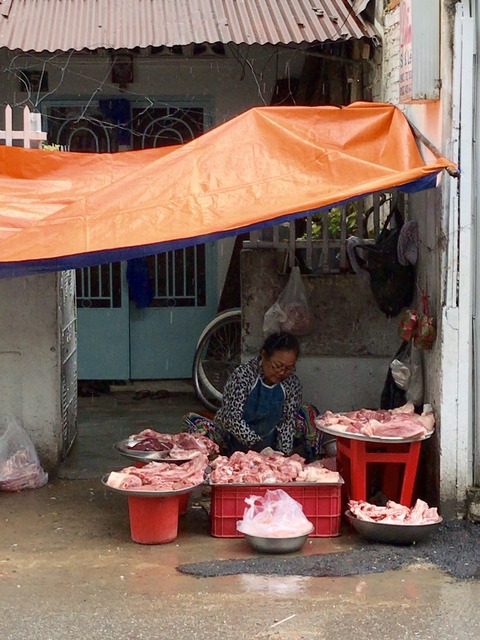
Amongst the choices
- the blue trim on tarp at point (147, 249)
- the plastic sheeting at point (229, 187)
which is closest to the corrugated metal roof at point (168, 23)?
the plastic sheeting at point (229, 187)

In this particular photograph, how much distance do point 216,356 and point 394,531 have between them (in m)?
4.42

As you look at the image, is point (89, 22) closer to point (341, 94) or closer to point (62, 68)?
point (62, 68)

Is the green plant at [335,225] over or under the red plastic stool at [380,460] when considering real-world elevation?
over

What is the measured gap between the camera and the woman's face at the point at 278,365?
695cm

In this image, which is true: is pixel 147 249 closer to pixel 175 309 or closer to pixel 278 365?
pixel 278 365

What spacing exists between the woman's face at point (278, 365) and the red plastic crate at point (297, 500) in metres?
1.06

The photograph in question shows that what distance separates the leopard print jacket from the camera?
7070 mm

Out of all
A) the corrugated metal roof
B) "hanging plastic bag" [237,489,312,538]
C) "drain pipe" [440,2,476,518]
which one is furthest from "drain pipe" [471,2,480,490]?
the corrugated metal roof

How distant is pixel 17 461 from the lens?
726cm

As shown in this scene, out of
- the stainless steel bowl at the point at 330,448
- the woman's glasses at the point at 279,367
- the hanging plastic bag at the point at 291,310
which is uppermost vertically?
the hanging plastic bag at the point at 291,310

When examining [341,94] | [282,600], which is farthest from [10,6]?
[282,600]

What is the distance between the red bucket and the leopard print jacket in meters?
1.06

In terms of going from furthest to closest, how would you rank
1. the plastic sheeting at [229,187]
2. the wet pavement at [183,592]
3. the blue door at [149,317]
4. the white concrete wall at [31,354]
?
the blue door at [149,317] → the white concrete wall at [31,354] → the plastic sheeting at [229,187] → the wet pavement at [183,592]

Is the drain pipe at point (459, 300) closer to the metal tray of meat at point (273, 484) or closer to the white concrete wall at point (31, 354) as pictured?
the metal tray of meat at point (273, 484)
